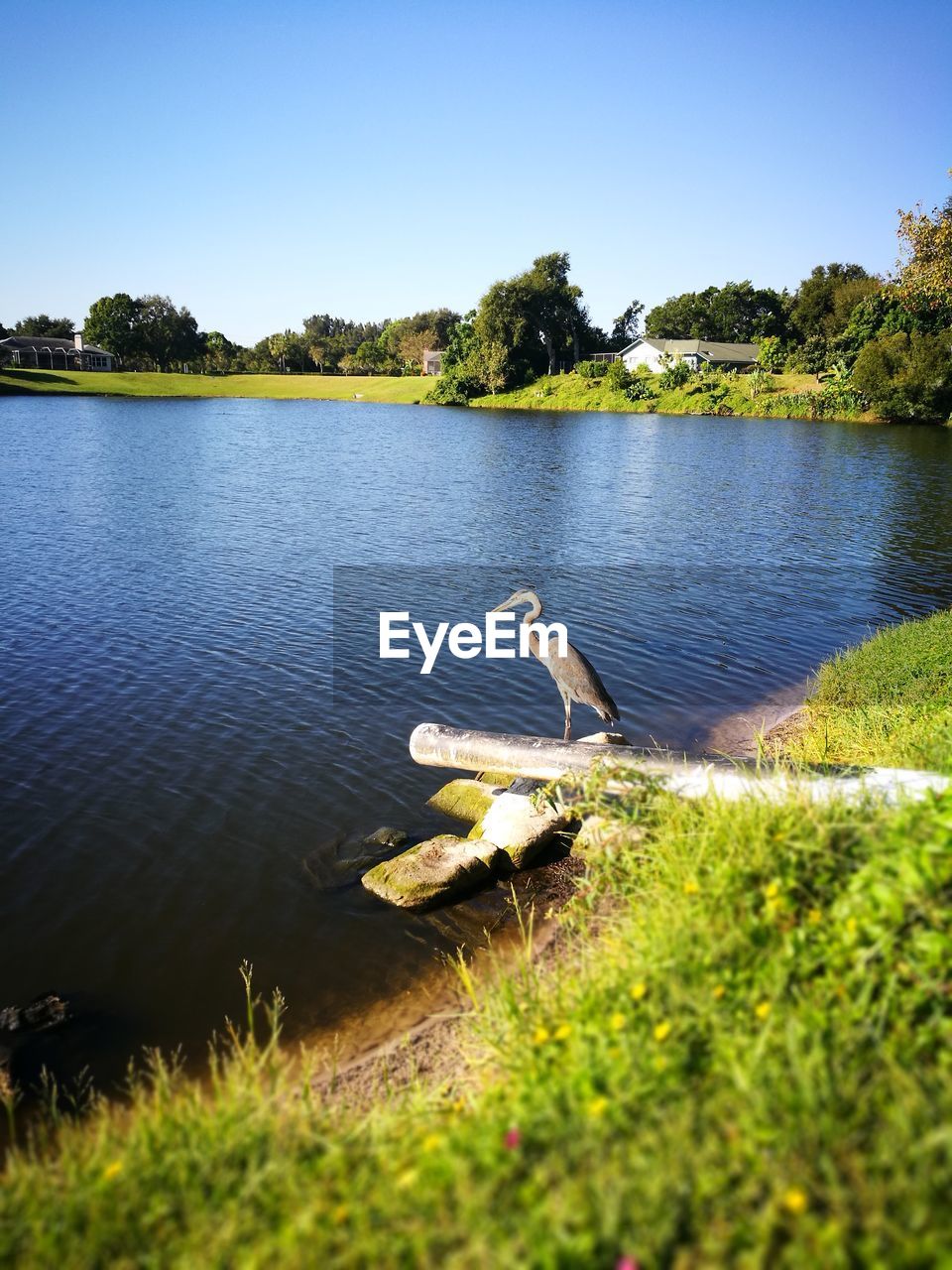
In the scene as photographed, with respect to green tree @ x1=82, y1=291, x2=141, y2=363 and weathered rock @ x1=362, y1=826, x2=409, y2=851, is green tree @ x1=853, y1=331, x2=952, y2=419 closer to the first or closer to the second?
weathered rock @ x1=362, y1=826, x2=409, y2=851

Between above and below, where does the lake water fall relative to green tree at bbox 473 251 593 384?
below

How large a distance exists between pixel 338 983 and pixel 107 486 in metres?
34.8

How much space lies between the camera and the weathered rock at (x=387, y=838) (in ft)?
35.9

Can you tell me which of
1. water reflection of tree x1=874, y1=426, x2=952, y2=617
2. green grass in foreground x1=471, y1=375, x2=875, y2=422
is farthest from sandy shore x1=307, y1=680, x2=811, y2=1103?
green grass in foreground x1=471, y1=375, x2=875, y2=422

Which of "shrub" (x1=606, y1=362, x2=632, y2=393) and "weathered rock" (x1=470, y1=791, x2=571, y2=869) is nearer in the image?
"weathered rock" (x1=470, y1=791, x2=571, y2=869)

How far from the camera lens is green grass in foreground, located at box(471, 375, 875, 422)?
86000mm

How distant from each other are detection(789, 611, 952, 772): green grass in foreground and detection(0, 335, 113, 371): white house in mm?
137983

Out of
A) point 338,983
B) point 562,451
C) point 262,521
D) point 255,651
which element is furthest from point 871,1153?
point 562,451

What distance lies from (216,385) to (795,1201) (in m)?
133

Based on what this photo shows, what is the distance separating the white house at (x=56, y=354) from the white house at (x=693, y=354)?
3292 inches

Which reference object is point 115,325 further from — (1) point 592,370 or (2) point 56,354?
(1) point 592,370

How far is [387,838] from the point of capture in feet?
36.0

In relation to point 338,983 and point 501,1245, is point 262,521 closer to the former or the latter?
point 338,983

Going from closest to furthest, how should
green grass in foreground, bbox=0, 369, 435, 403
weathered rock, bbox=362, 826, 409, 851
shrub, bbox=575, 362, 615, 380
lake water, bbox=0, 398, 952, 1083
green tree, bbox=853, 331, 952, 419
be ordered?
1. lake water, bbox=0, 398, 952, 1083
2. weathered rock, bbox=362, 826, 409, 851
3. green tree, bbox=853, 331, 952, 419
4. shrub, bbox=575, 362, 615, 380
5. green grass in foreground, bbox=0, 369, 435, 403
